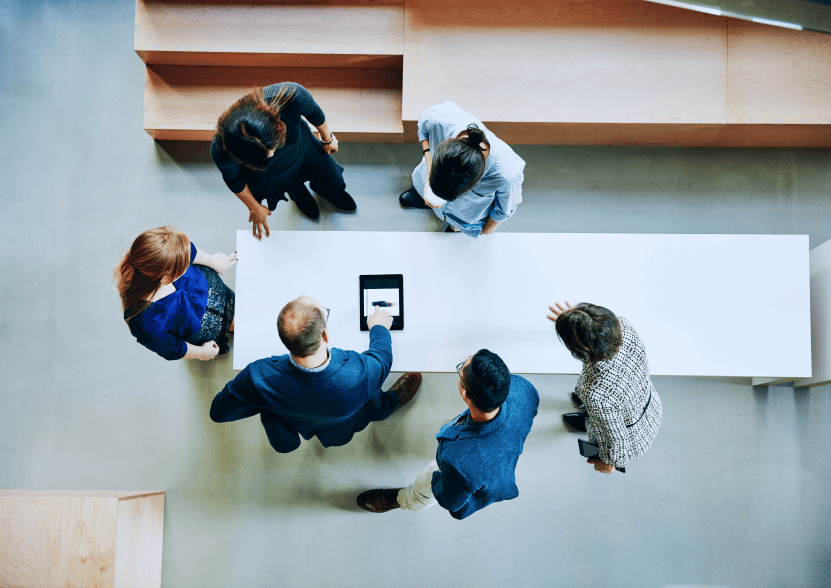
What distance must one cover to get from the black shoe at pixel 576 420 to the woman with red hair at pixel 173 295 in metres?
1.87

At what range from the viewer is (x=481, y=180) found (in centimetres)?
178

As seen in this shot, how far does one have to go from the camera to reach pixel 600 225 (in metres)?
2.68

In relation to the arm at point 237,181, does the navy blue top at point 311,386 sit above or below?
below

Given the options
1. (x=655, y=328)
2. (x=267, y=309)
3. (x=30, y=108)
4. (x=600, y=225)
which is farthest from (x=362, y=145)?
(x=30, y=108)

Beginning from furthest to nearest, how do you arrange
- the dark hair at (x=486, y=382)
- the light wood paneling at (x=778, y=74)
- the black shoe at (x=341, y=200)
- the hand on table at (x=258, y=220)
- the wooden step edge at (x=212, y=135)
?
the wooden step edge at (x=212, y=135) < the black shoe at (x=341, y=200) < the light wood paneling at (x=778, y=74) < the hand on table at (x=258, y=220) < the dark hair at (x=486, y=382)

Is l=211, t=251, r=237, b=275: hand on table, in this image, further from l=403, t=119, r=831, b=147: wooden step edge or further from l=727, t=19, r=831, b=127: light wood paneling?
l=727, t=19, r=831, b=127: light wood paneling

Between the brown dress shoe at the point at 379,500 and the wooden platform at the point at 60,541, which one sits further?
the brown dress shoe at the point at 379,500

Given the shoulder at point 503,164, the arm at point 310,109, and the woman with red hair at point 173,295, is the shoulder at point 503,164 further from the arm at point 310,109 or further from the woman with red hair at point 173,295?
the woman with red hair at point 173,295

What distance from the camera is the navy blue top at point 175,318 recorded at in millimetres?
1714

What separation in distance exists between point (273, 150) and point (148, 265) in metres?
0.60

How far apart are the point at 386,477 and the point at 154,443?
1346 mm

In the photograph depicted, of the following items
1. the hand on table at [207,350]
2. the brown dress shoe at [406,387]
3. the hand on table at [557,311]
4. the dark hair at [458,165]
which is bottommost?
the brown dress shoe at [406,387]

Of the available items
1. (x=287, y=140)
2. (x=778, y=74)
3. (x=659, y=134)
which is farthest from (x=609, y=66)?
(x=287, y=140)

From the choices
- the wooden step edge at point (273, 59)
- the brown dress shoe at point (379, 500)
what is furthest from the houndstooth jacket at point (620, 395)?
the wooden step edge at point (273, 59)
